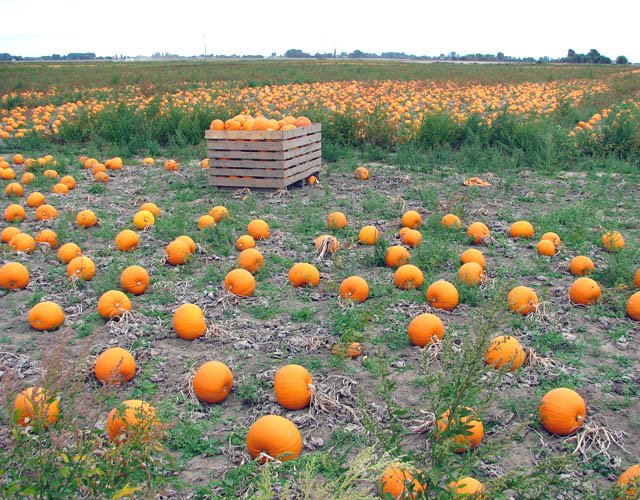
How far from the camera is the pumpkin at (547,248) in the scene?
659 cm

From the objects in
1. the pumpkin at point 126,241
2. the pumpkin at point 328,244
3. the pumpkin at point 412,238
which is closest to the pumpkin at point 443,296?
the pumpkin at point 412,238

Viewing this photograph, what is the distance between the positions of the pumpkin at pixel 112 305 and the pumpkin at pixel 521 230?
213 inches

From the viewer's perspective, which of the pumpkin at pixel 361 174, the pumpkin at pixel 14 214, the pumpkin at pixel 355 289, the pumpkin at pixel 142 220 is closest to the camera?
the pumpkin at pixel 355 289

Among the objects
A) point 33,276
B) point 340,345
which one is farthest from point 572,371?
point 33,276

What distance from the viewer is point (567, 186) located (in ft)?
32.4

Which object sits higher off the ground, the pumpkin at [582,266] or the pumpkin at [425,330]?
the pumpkin at [582,266]

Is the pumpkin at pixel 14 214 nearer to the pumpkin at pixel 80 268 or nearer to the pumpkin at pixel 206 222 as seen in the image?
the pumpkin at pixel 80 268

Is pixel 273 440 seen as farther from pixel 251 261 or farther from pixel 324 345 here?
pixel 251 261

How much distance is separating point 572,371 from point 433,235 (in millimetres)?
3519

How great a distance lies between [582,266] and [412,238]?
2103 millimetres

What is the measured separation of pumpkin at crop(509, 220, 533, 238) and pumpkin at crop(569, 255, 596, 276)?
129 centimetres

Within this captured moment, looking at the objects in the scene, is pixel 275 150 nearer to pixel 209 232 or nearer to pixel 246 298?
pixel 209 232

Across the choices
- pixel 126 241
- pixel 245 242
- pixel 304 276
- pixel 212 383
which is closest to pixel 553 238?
pixel 304 276

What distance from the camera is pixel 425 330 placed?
450 centimetres
